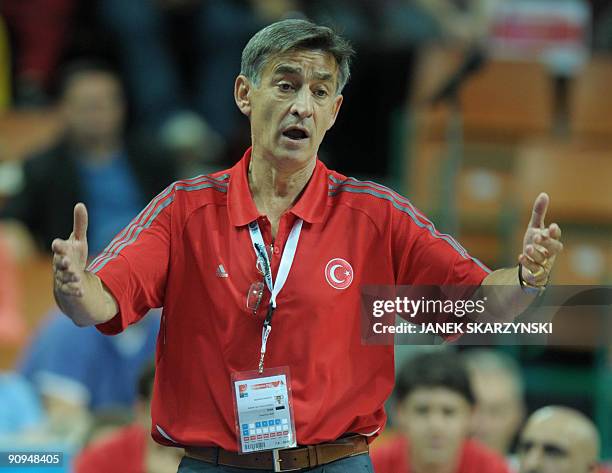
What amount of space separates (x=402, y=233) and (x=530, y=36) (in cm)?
489

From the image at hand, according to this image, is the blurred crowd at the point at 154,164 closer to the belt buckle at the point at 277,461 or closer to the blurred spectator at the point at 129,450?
the blurred spectator at the point at 129,450

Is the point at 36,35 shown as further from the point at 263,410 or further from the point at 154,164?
the point at 263,410

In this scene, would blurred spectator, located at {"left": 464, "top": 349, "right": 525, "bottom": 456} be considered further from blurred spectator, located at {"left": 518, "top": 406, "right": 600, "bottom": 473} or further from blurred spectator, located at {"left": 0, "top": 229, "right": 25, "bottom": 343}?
blurred spectator, located at {"left": 0, "top": 229, "right": 25, "bottom": 343}

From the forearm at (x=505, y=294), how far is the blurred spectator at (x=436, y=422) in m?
1.28

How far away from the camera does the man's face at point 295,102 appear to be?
111 inches

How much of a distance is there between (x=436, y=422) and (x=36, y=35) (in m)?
4.17

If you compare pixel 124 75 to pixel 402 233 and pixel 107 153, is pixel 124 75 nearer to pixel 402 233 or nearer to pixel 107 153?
pixel 107 153

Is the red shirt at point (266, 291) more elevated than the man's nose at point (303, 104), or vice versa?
the man's nose at point (303, 104)

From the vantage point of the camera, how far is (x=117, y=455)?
181 inches

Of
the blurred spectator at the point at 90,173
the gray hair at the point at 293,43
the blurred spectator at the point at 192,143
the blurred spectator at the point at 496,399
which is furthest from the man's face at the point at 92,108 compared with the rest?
the gray hair at the point at 293,43

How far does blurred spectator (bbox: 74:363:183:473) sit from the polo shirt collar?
5.58 ft

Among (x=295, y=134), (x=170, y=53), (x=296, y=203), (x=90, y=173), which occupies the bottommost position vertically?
(x=296, y=203)

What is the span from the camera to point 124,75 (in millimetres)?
7426

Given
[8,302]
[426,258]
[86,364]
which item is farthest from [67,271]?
[8,302]
